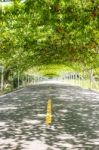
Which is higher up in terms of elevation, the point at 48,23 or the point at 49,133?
the point at 48,23

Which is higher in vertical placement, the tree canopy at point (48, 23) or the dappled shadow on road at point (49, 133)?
the tree canopy at point (48, 23)

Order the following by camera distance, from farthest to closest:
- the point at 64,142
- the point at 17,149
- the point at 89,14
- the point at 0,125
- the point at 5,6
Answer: the point at 5,6, the point at 89,14, the point at 0,125, the point at 64,142, the point at 17,149

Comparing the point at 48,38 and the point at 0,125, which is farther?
the point at 48,38

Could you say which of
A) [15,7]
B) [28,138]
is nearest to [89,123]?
[28,138]

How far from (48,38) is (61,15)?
13.8 meters

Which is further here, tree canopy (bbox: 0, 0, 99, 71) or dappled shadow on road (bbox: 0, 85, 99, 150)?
tree canopy (bbox: 0, 0, 99, 71)

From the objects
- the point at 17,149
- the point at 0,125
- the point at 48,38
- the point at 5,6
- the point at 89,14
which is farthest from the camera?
the point at 48,38

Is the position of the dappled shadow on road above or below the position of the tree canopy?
below

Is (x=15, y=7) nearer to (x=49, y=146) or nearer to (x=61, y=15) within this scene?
(x=61, y=15)

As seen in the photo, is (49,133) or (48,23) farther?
(48,23)

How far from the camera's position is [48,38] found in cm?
3095

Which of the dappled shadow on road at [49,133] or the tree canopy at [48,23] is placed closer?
the dappled shadow on road at [49,133]

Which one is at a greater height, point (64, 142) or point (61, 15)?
point (61, 15)

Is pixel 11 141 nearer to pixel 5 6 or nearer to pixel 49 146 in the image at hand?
pixel 49 146
